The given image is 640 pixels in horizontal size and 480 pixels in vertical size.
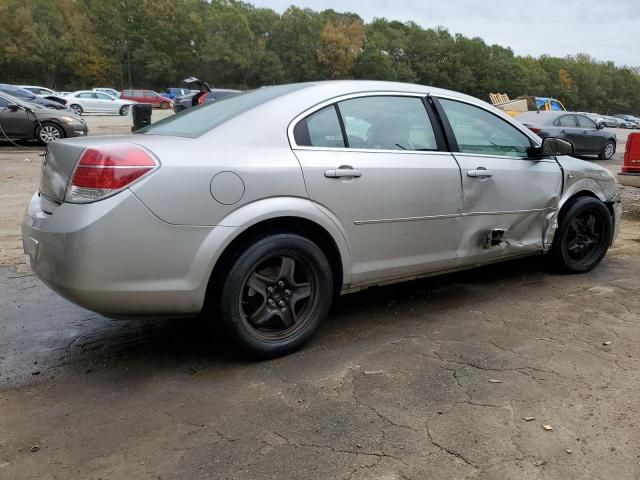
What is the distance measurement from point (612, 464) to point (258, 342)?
1790mm

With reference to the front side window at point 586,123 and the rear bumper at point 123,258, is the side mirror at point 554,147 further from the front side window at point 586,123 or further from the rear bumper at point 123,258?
the front side window at point 586,123

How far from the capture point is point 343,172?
131 inches

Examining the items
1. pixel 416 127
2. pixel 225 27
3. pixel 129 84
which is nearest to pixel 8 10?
pixel 129 84

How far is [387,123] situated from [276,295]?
4.53ft

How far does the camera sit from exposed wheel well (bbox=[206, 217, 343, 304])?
305 centimetres

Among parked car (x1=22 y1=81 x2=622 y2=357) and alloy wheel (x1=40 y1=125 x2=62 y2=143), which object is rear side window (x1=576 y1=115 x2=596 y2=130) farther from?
alloy wheel (x1=40 y1=125 x2=62 y2=143)

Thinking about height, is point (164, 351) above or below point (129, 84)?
below

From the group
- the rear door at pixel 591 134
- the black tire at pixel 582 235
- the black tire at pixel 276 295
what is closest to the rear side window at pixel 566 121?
the rear door at pixel 591 134

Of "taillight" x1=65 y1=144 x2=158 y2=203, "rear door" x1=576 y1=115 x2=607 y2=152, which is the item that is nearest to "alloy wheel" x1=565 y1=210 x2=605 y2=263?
"taillight" x1=65 y1=144 x2=158 y2=203

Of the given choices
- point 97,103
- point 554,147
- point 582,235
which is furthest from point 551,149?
point 97,103

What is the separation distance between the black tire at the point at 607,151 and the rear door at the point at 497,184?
1576cm

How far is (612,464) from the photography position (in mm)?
2316

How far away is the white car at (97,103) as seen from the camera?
34.6 meters

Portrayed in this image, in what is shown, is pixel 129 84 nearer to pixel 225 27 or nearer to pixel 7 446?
pixel 225 27
